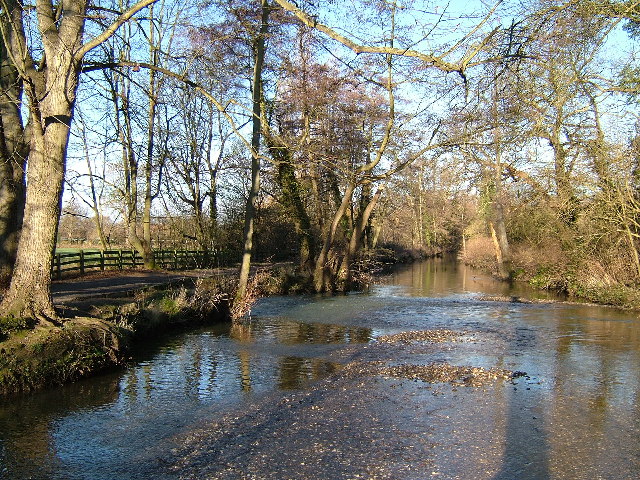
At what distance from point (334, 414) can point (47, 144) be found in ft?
21.0

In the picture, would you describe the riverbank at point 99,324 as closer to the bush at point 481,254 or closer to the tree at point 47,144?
the tree at point 47,144

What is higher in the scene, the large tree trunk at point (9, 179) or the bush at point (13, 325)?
the large tree trunk at point (9, 179)

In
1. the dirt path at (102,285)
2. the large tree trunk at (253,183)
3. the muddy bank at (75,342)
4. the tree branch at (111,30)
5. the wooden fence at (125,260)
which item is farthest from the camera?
the wooden fence at (125,260)

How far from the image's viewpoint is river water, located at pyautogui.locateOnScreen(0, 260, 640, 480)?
19.8 ft

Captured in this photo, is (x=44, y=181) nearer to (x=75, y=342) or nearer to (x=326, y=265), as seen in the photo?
(x=75, y=342)

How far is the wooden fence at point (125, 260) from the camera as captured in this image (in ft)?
67.9

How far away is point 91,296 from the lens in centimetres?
1432

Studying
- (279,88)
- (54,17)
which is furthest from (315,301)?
(54,17)

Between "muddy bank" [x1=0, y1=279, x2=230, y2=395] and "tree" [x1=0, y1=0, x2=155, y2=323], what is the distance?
1.43 ft

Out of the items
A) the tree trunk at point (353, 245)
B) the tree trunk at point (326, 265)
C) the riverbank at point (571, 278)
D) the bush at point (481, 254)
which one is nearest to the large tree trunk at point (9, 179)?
the tree trunk at point (326, 265)

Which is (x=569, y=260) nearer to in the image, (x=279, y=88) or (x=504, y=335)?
(x=504, y=335)

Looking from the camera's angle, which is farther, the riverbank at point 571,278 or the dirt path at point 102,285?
the riverbank at point 571,278

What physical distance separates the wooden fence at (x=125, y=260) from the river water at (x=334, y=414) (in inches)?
364

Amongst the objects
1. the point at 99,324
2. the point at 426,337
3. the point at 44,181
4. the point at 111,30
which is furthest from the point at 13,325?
the point at 426,337
